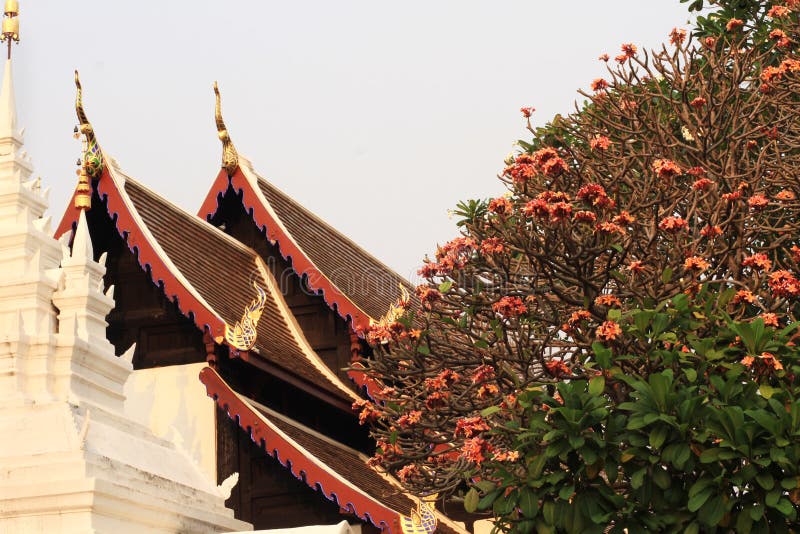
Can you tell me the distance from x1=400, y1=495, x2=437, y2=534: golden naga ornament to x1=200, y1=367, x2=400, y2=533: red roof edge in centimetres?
11

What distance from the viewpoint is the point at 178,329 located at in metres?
17.3

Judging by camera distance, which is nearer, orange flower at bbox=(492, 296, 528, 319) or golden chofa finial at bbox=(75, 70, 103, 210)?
orange flower at bbox=(492, 296, 528, 319)

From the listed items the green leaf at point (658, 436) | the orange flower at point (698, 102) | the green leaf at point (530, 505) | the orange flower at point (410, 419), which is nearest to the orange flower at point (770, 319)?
the green leaf at point (658, 436)

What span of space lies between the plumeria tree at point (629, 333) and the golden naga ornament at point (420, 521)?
2303 mm

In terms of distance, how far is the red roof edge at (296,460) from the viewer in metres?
15.4

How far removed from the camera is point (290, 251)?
18859mm

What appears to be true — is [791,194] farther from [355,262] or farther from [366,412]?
[355,262]

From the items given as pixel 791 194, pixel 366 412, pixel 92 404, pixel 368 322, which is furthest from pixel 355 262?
pixel 92 404

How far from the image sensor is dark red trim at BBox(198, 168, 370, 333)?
18.1 metres

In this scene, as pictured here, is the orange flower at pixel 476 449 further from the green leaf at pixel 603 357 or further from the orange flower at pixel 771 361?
the orange flower at pixel 771 361

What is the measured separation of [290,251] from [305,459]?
399cm

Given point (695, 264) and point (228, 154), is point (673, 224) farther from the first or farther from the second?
point (228, 154)

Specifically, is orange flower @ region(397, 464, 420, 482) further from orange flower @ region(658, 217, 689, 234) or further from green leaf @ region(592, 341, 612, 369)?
orange flower @ region(658, 217, 689, 234)

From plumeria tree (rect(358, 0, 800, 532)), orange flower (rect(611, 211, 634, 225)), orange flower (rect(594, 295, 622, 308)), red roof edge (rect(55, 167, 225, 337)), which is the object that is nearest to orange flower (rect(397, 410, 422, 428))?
plumeria tree (rect(358, 0, 800, 532))
